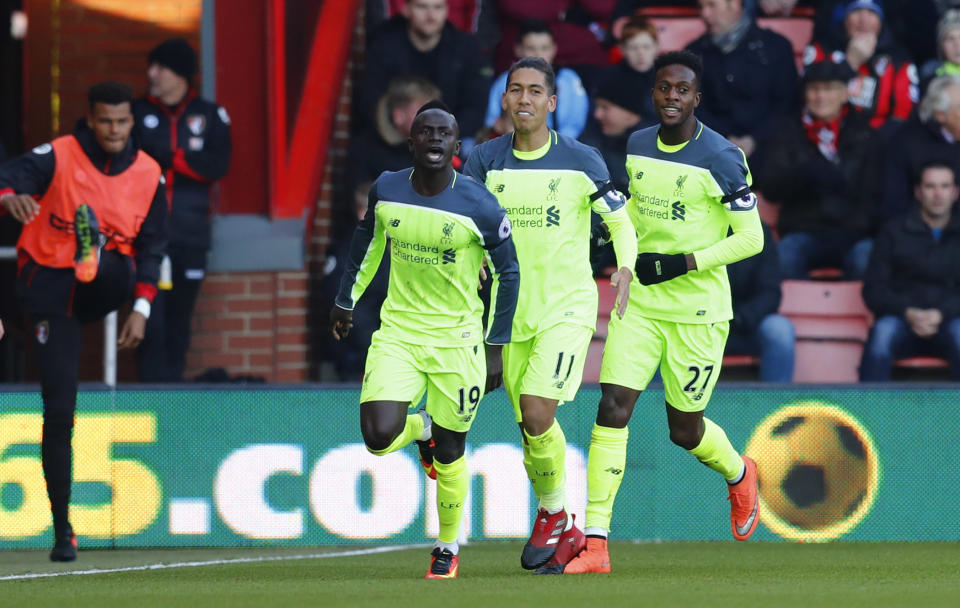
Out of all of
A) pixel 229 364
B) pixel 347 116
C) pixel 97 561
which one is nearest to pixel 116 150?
pixel 97 561

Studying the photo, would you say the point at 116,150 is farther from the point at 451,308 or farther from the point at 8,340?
the point at 8,340

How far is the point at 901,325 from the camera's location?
427 inches

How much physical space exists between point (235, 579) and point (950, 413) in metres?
4.27

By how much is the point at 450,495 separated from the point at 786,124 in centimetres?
495

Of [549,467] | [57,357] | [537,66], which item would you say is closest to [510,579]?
[549,467]

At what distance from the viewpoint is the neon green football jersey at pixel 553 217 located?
7.73 meters

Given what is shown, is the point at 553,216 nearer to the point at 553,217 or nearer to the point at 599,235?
the point at 553,217

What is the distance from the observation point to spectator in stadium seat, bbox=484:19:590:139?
453 inches

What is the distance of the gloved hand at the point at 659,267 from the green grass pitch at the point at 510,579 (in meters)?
1.30

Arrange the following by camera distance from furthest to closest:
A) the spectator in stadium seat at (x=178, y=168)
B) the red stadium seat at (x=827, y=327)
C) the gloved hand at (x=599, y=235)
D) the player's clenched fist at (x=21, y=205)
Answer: the red stadium seat at (x=827, y=327)
the spectator in stadium seat at (x=178, y=168)
the player's clenched fist at (x=21, y=205)
the gloved hand at (x=599, y=235)

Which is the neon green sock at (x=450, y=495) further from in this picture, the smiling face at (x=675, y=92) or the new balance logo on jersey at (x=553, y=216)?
the smiling face at (x=675, y=92)

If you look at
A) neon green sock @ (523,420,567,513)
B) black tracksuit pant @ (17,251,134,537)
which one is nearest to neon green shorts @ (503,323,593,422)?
neon green sock @ (523,420,567,513)

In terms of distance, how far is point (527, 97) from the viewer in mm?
7703

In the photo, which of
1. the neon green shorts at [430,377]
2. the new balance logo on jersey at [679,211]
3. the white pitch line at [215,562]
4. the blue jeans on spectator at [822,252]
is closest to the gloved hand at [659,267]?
the new balance logo on jersey at [679,211]
